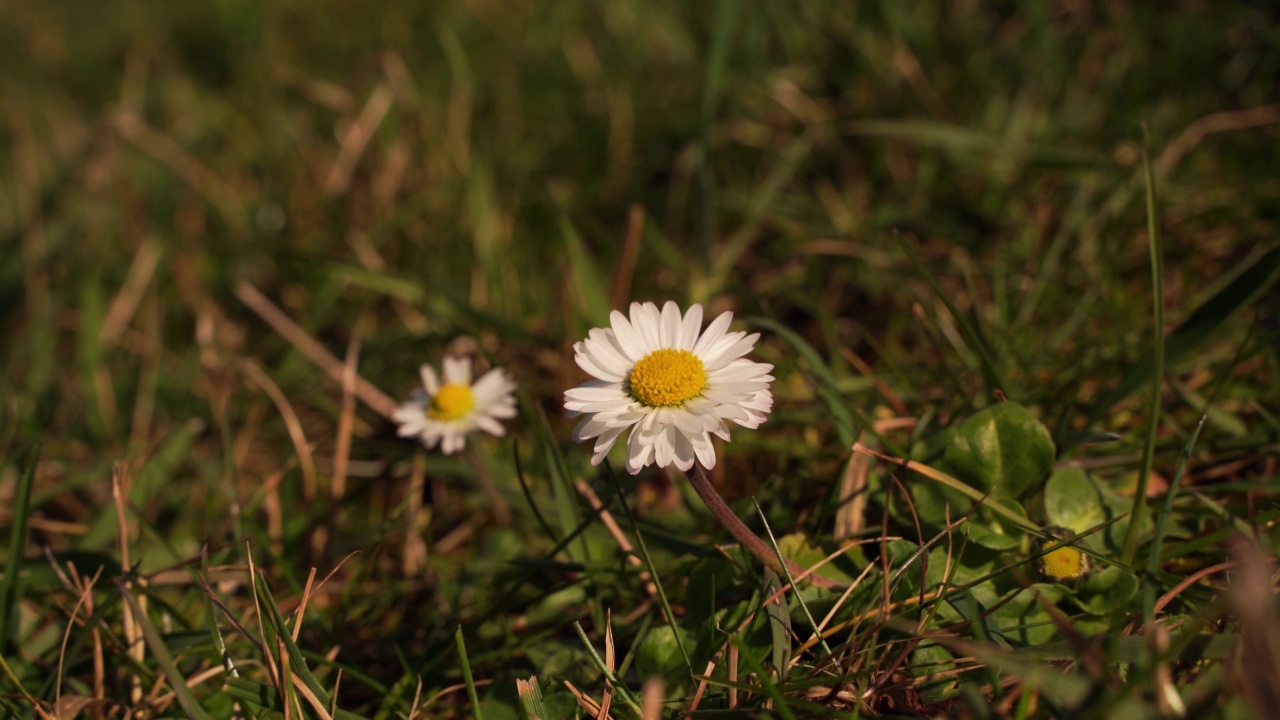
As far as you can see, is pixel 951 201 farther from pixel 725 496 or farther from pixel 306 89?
pixel 306 89

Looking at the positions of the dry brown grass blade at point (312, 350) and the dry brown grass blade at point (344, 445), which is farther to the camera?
the dry brown grass blade at point (312, 350)

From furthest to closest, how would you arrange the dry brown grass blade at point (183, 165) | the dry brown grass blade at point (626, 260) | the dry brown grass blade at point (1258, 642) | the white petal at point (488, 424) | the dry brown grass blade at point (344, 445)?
the dry brown grass blade at point (183, 165)
the dry brown grass blade at point (626, 260)
the dry brown grass blade at point (344, 445)
the white petal at point (488, 424)
the dry brown grass blade at point (1258, 642)

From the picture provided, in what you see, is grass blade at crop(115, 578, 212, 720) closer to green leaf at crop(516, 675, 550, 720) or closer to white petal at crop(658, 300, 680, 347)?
green leaf at crop(516, 675, 550, 720)

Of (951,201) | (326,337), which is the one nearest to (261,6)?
(326,337)

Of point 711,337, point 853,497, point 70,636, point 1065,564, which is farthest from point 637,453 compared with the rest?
point 70,636

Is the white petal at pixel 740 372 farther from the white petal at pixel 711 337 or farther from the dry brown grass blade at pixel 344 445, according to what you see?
the dry brown grass blade at pixel 344 445

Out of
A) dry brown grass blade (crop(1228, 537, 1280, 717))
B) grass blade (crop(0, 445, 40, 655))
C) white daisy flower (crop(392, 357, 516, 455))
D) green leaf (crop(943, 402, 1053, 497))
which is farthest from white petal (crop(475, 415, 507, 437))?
dry brown grass blade (crop(1228, 537, 1280, 717))

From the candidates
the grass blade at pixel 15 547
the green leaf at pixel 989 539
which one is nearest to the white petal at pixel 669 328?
the green leaf at pixel 989 539

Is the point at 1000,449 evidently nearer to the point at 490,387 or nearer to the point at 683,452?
the point at 683,452
